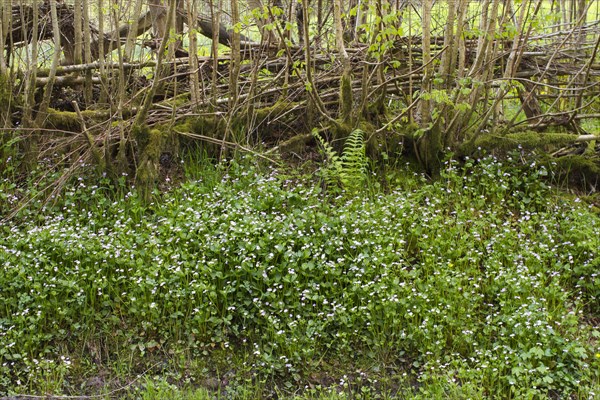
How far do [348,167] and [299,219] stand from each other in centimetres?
127

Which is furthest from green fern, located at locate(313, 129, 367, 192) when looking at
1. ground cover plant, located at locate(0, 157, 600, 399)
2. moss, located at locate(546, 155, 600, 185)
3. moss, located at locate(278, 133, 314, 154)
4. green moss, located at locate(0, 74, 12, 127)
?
green moss, located at locate(0, 74, 12, 127)

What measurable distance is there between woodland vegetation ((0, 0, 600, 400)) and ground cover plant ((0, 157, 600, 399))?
23 millimetres

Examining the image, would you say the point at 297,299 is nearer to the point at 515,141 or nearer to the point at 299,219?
the point at 299,219

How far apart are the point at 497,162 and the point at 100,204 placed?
403 centimetres

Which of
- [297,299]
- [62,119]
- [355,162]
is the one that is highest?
[62,119]

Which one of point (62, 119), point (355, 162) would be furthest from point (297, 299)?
point (62, 119)

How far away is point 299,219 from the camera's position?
6309 mm

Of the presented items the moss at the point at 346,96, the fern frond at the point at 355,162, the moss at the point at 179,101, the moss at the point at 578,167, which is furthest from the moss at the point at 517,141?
the moss at the point at 179,101

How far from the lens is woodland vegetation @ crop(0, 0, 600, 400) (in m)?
5.36

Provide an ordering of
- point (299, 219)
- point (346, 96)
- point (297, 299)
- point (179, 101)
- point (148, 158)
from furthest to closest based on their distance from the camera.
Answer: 1. point (179, 101)
2. point (346, 96)
3. point (148, 158)
4. point (299, 219)
5. point (297, 299)

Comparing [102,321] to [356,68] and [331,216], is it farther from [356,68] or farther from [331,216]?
[356,68]

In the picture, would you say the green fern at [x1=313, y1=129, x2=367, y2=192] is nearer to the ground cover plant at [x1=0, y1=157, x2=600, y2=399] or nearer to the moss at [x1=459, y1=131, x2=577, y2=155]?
the ground cover plant at [x1=0, y1=157, x2=600, y2=399]

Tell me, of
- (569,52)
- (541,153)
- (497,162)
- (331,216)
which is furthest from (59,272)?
(569,52)

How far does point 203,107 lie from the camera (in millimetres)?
7707
